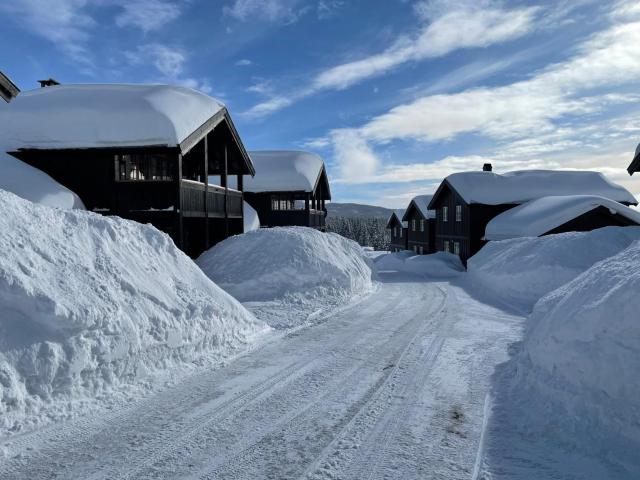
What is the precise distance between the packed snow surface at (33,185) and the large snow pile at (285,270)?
4680 mm

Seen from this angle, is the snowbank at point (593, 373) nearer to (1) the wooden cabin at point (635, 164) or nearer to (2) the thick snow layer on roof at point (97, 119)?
(2) the thick snow layer on roof at point (97, 119)

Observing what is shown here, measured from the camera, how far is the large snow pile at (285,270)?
13.4 metres

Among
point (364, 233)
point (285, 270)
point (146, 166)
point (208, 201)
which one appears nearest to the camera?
point (285, 270)

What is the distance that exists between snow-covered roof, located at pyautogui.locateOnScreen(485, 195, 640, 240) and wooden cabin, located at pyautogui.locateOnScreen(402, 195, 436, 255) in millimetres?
12253

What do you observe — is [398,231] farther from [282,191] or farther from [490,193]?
[282,191]

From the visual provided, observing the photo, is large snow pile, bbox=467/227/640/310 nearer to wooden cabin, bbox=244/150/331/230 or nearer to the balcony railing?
the balcony railing

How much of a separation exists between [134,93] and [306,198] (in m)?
14.9

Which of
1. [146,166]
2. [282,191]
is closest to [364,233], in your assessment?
[282,191]

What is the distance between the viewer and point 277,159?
3197 centimetres

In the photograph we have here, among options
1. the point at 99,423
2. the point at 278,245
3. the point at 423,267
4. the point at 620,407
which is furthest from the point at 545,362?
the point at 423,267

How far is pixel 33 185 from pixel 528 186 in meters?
29.9

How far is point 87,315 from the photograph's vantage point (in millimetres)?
5699

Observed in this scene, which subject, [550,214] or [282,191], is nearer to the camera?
[550,214]

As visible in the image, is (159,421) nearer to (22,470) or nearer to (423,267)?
(22,470)
